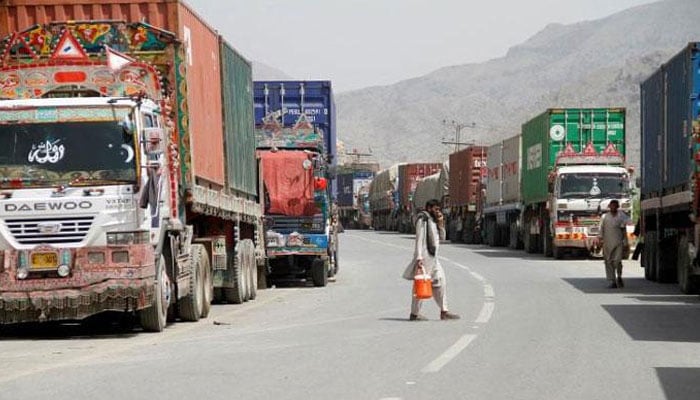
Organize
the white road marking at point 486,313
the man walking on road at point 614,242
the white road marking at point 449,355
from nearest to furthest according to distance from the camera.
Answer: the white road marking at point 449,355, the white road marking at point 486,313, the man walking on road at point 614,242

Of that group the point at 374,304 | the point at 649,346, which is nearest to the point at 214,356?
the point at 649,346

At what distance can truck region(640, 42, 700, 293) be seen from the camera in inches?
891

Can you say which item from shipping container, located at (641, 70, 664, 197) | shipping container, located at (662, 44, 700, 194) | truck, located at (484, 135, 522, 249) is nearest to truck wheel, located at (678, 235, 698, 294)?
shipping container, located at (662, 44, 700, 194)

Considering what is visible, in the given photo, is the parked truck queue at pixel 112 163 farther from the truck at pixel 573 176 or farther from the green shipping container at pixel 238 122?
the truck at pixel 573 176

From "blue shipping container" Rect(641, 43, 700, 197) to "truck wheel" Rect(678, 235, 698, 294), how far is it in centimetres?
106

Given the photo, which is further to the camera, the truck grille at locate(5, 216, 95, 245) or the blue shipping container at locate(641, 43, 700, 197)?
the blue shipping container at locate(641, 43, 700, 197)

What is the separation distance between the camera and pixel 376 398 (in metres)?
9.97

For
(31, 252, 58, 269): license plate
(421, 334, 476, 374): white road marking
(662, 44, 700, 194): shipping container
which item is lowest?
(421, 334, 476, 374): white road marking

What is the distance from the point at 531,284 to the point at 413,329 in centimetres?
1040

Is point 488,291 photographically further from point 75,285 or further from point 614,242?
point 75,285

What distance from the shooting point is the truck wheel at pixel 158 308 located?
16.0 meters

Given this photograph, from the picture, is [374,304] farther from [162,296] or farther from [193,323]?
[162,296]

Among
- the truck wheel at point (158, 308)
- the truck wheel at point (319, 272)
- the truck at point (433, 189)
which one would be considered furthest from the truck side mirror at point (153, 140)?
the truck at point (433, 189)

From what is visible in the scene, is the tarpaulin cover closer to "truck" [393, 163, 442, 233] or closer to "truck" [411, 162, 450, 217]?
"truck" [411, 162, 450, 217]
